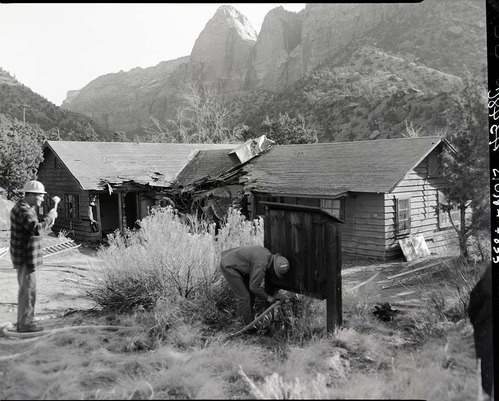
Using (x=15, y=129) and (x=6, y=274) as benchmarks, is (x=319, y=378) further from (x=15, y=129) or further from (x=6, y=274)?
(x=15, y=129)

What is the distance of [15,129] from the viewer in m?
6.15

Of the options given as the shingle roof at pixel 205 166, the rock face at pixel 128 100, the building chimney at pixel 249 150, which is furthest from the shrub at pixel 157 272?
the building chimney at pixel 249 150

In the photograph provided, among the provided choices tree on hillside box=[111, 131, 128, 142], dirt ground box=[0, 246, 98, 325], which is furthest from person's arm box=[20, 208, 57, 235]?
tree on hillside box=[111, 131, 128, 142]

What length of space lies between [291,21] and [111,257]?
666cm

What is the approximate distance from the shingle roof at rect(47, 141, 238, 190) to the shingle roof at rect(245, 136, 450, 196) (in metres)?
2.60

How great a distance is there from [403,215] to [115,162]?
7.07 meters

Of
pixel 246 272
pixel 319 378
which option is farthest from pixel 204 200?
pixel 319 378

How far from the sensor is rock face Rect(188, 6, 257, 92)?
462cm

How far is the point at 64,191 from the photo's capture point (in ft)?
23.9

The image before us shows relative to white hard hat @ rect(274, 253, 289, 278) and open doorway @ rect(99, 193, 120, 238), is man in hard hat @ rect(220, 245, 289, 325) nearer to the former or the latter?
white hard hat @ rect(274, 253, 289, 278)

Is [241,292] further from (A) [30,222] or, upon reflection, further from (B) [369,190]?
(B) [369,190]

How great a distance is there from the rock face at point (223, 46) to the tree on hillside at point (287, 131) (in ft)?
5.11

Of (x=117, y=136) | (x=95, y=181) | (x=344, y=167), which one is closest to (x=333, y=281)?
(x=95, y=181)

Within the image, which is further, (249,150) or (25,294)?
(249,150)
